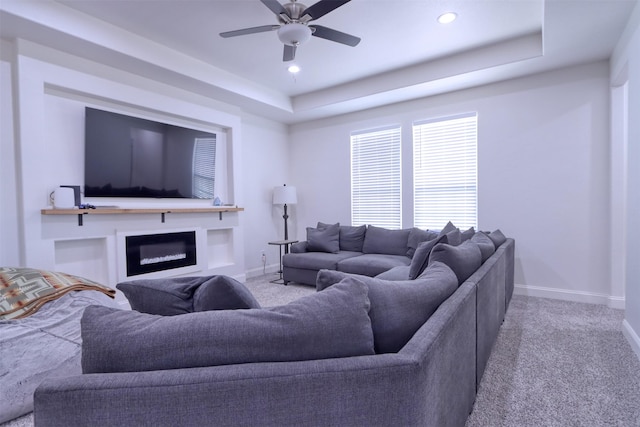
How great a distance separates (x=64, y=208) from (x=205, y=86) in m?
2.13

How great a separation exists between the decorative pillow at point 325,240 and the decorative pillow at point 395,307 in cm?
331

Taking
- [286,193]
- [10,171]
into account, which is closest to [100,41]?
[10,171]

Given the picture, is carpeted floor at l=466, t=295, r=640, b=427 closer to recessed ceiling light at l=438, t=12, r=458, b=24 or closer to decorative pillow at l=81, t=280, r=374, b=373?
decorative pillow at l=81, t=280, r=374, b=373

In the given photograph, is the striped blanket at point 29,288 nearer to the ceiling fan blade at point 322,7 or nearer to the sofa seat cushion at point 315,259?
the sofa seat cushion at point 315,259

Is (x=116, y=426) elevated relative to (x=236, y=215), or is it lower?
lower

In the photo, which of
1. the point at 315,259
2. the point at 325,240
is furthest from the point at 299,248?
the point at 315,259

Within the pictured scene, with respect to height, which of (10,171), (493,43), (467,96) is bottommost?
(10,171)

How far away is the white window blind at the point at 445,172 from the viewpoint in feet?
14.0

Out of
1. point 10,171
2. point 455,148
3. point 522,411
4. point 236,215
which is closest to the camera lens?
point 522,411

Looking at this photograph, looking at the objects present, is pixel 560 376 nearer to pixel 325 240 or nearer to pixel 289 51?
pixel 325 240

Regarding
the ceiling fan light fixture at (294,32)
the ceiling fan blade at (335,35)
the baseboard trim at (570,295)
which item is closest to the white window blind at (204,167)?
the ceiling fan light fixture at (294,32)

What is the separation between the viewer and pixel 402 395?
78 cm

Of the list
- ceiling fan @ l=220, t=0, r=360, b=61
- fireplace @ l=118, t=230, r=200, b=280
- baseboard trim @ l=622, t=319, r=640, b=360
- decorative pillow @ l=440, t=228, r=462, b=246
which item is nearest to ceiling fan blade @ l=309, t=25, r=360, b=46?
ceiling fan @ l=220, t=0, r=360, b=61

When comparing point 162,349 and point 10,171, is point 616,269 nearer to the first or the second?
point 162,349
